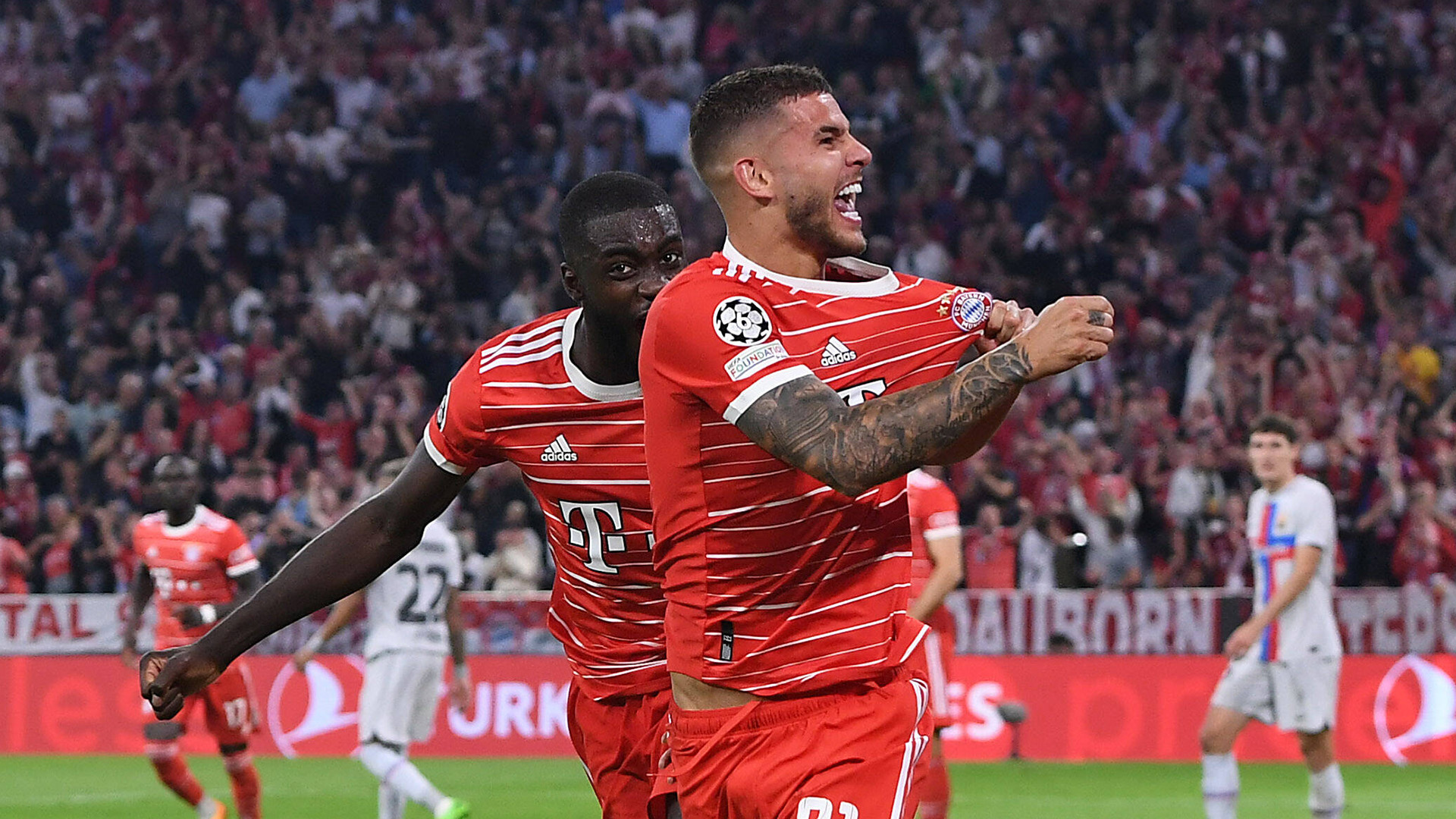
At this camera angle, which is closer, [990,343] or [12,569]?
[990,343]

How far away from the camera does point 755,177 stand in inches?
161

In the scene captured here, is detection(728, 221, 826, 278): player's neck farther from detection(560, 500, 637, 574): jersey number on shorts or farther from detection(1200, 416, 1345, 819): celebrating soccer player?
detection(1200, 416, 1345, 819): celebrating soccer player

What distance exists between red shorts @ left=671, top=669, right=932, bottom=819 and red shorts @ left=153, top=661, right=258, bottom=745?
786 centimetres

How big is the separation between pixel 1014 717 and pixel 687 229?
8.30 metres

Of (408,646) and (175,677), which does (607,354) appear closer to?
(175,677)

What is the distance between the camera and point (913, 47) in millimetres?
23094

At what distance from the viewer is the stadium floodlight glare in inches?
589

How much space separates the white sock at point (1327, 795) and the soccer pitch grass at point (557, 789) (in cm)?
194

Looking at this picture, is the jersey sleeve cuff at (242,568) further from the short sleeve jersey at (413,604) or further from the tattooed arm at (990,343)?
the tattooed arm at (990,343)

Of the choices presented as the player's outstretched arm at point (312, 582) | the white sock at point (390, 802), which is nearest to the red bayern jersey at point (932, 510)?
the white sock at point (390, 802)

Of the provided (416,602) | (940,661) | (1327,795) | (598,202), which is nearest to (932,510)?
(940,661)

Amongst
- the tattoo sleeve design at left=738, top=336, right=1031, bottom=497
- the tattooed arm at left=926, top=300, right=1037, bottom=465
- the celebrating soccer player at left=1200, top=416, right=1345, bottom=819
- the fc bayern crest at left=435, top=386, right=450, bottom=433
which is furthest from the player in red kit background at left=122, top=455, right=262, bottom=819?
the tattoo sleeve design at left=738, top=336, right=1031, bottom=497

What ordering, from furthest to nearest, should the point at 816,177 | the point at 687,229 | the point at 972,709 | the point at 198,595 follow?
the point at 687,229 → the point at 972,709 → the point at 198,595 → the point at 816,177

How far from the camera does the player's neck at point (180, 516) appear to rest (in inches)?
480
